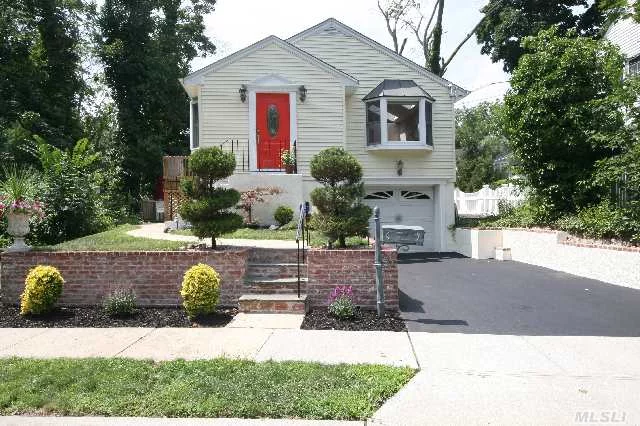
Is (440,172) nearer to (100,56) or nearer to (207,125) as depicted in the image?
(207,125)

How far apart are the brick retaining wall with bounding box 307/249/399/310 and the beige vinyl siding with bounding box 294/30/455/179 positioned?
946 centimetres

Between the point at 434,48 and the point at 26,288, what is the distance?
2375 cm

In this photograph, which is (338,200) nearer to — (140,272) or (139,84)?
(140,272)

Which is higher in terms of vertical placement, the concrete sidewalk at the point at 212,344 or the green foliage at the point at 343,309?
the green foliage at the point at 343,309

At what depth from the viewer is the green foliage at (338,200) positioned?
8734 millimetres

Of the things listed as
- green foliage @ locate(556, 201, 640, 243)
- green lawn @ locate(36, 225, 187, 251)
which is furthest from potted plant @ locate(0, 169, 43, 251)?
green foliage @ locate(556, 201, 640, 243)

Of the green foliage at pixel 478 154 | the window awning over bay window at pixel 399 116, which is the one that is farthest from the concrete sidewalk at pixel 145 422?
the green foliage at pixel 478 154

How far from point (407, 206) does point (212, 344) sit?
12.7m

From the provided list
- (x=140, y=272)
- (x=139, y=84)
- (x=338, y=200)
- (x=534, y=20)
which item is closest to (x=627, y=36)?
(x=534, y=20)

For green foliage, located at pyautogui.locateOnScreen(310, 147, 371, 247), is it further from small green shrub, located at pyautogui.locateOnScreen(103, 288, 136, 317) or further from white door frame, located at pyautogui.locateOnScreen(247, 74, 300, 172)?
white door frame, located at pyautogui.locateOnScreen(247, 74, 300, 172)

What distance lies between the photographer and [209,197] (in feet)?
30.2

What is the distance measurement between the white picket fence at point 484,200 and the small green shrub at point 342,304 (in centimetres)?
1171

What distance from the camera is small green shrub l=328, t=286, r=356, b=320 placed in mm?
7793

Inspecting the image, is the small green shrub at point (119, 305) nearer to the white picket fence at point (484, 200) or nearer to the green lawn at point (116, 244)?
the green lawn at point (116, 244)
